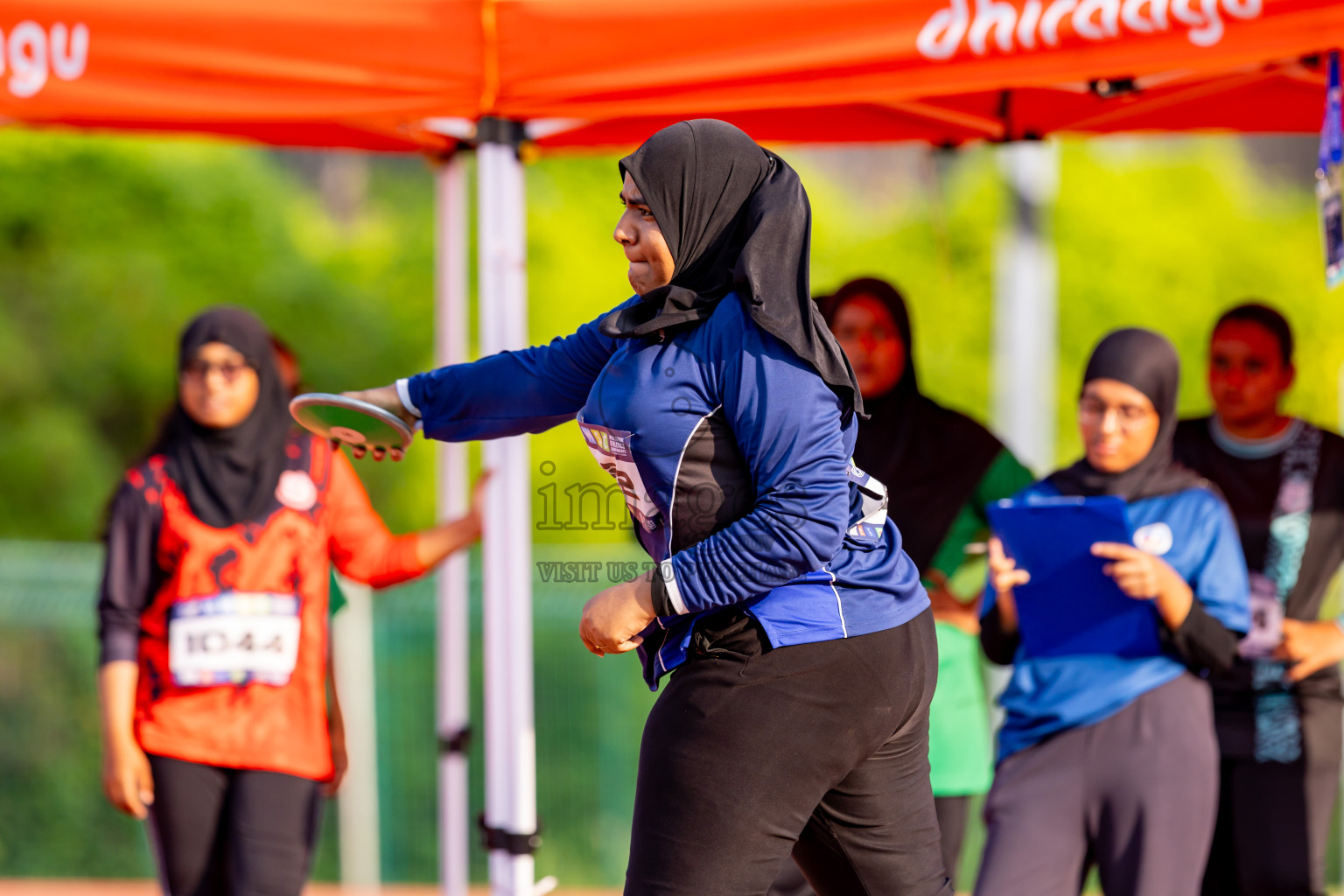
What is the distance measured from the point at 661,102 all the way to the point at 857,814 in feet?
5.44

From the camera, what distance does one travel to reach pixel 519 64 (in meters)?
3.12

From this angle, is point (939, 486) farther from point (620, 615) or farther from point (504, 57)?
point (620, 615)

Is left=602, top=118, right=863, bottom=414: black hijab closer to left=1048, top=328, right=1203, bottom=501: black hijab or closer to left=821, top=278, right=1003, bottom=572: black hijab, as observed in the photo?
left=1048, top=328, right=1203, bottom=501: black hijab

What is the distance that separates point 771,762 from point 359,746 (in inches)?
188

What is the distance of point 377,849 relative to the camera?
21.8 feet

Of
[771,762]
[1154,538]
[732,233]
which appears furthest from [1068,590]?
[732,233]

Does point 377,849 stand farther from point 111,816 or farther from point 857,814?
point 857,814

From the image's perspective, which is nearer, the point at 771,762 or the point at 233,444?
the point at 771,762

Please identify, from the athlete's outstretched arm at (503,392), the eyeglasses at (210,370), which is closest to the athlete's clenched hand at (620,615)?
the athlete's outstretched arm at (503,392)

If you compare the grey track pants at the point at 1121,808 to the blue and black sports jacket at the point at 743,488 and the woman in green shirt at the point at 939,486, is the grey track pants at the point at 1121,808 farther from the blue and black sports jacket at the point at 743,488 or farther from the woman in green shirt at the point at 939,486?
the blue and black sports jacket at the point at 743,488

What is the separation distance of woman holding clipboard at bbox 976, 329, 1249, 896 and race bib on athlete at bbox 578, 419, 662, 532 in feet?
4.20

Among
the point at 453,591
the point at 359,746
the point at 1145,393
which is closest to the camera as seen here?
the point at 1145,393

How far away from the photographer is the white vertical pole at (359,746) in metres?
6.29

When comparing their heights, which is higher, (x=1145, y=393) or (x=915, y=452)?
(x=1145, y=393)
